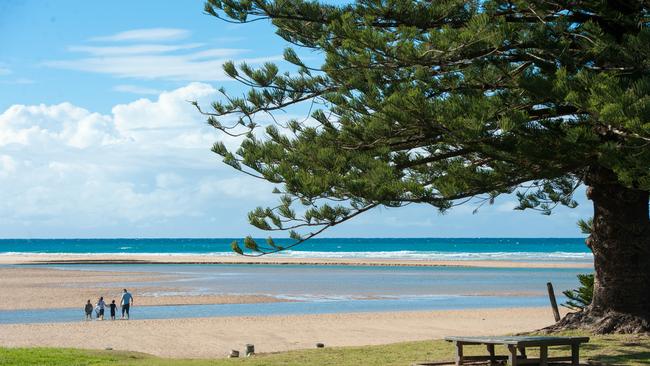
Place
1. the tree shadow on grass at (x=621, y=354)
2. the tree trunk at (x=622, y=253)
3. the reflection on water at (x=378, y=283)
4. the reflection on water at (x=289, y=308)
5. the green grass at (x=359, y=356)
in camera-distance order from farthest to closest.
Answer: the reflection on water at (x=378, y=283), the reflection on water at (x=289, y=308), the tree trunk at (x=622, y=253), the green grass at (x=359, y=356), the tree shadow on grass at (x=621, y=354)

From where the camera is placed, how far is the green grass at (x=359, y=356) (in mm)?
10742

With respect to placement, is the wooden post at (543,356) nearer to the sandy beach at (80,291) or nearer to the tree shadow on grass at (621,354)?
the tree shadow on grass at (621,354)

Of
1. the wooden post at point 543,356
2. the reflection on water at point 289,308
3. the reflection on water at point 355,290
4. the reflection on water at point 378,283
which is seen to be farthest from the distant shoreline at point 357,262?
the wooden post at point 543,356

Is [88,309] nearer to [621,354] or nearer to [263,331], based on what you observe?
[263,331]

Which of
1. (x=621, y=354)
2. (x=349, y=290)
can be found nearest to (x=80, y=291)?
(x=349, y=290)

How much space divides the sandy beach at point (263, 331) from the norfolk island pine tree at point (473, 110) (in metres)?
6.38

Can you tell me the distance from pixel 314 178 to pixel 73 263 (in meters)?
60.6

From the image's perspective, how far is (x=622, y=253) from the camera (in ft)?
40.3

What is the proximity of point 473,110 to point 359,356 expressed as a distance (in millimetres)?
3835

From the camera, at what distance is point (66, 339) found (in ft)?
63.9

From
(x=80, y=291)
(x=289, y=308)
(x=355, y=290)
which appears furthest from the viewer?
(x=355, y=290)

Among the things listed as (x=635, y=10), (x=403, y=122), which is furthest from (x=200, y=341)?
(x=635, y=10)

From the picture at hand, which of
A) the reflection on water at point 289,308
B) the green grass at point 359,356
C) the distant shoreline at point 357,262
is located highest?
the distant shoreline at point 357,262

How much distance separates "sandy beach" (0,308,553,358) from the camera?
1819 cm
